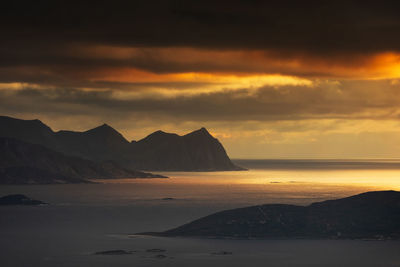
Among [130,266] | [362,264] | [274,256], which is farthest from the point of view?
[274,256]

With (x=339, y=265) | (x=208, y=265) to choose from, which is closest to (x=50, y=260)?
(x=208, y=265)

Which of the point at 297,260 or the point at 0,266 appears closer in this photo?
the point at 0,266

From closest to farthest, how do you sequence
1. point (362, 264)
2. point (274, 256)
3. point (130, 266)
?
point (130, 266), point (362, 264), point (274, 256)

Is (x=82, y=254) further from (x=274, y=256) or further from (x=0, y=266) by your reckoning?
(x=274, y=256)

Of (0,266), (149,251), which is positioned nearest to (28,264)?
(0,266)

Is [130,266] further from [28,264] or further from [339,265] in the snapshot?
[339,265]

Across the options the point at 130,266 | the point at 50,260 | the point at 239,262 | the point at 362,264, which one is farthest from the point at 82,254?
the point at 362,264

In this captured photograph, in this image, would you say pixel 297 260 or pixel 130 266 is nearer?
pixel 130 266
